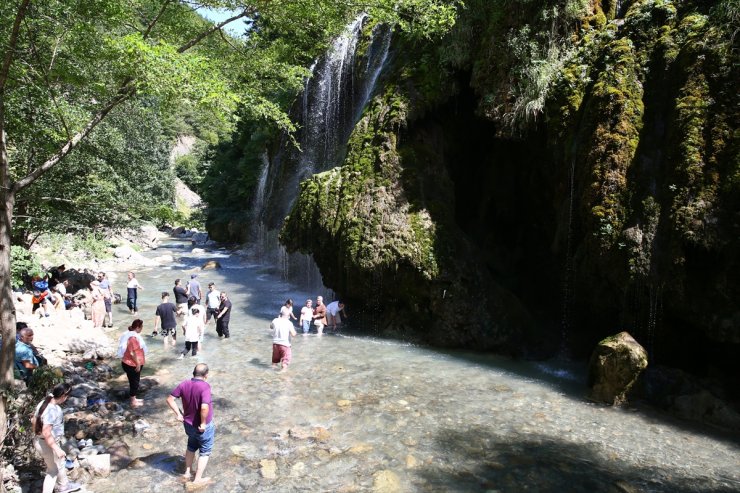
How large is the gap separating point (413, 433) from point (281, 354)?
4.52 metres

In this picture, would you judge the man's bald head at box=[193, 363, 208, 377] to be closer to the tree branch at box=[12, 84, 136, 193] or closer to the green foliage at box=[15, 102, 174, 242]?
the green foliage at box=[15, 102, 174, 242]

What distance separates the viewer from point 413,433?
8.73 m

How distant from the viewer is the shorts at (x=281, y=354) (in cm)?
1204

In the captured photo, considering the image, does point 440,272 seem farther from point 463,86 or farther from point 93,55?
point 93,55

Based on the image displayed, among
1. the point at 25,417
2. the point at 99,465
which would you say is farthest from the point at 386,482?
the point at 25,417

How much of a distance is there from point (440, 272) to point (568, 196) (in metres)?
4.10

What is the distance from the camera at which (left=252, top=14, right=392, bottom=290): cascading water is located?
22.0 metres

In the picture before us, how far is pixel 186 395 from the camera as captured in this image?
6.76 metres

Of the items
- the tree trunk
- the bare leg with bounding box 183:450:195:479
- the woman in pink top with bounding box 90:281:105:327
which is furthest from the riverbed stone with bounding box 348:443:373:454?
the woman in pink top with bounding box 90:281:105:327

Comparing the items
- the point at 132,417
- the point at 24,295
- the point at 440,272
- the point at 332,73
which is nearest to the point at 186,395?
the point at 132,417

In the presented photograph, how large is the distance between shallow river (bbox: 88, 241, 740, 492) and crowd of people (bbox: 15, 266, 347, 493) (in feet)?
1.71

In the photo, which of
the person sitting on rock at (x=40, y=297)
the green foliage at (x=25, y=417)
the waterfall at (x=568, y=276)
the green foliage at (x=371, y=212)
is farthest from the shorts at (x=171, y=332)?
the waterfall at (x=568, y=276)

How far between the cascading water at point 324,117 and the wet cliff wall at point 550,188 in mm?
3283

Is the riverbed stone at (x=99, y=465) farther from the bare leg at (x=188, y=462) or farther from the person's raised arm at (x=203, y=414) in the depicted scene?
the person's raised arm at (x=203, y=414)
